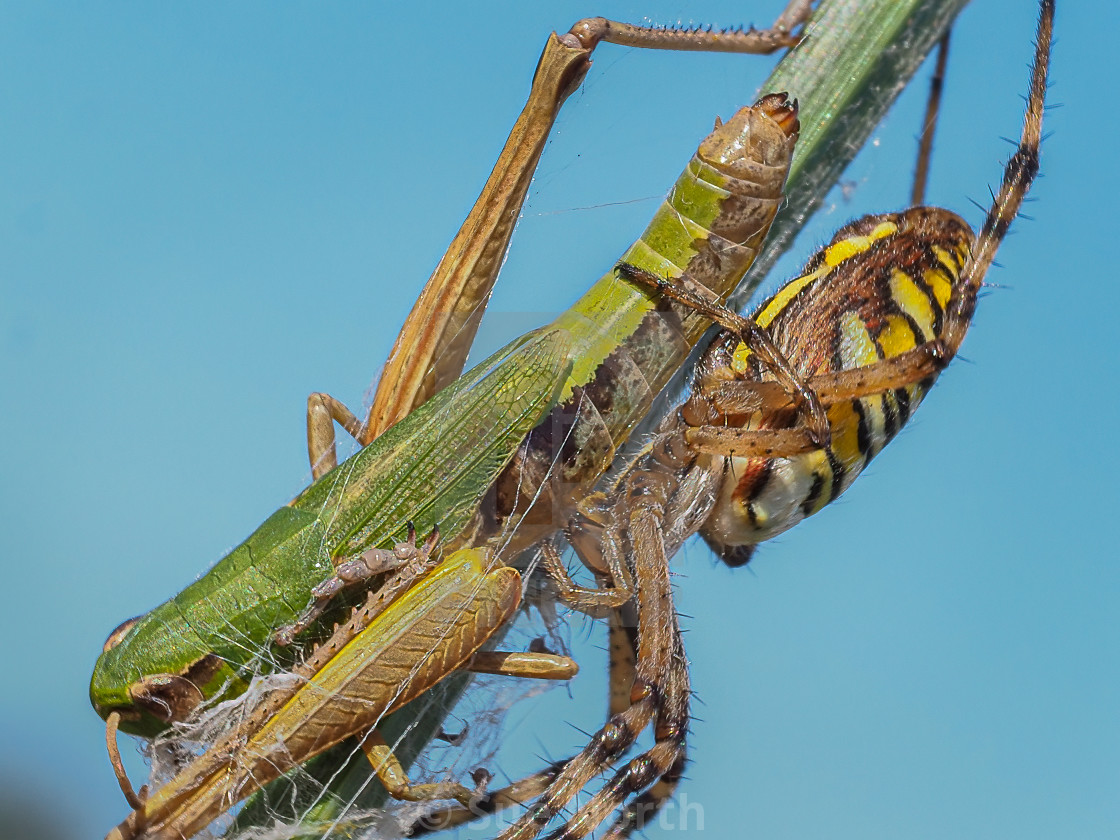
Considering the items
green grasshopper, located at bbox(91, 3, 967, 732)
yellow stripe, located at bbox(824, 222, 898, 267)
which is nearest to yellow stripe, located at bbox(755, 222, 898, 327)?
yellow stripe, located at bbox(824, 222, 898, 267)

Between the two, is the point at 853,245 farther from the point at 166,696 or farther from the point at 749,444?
the point at 166,696

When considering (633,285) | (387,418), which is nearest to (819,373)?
(633,285)

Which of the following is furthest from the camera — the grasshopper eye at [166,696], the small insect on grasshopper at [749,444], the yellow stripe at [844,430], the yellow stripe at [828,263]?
the yellow stripe at [828,263]

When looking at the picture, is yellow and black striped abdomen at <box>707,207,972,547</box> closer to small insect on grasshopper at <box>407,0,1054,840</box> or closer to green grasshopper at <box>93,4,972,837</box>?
small insect on grasshopper at <box>407,0,1054,840</box>

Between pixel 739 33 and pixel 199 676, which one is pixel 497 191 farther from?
pixel 199 676

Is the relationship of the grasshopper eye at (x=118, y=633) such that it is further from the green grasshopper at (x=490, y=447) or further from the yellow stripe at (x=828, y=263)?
the yellow stripe at (x=828, y=263)

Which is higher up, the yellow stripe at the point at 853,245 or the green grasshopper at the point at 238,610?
the yellow stripe at the point at 853,245

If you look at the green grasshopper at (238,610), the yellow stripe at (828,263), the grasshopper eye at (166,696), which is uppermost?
the yellow stripe at (828,263)

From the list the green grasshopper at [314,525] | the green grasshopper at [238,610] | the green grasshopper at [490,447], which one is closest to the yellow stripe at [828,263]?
the green grasshopper at [490,447]
